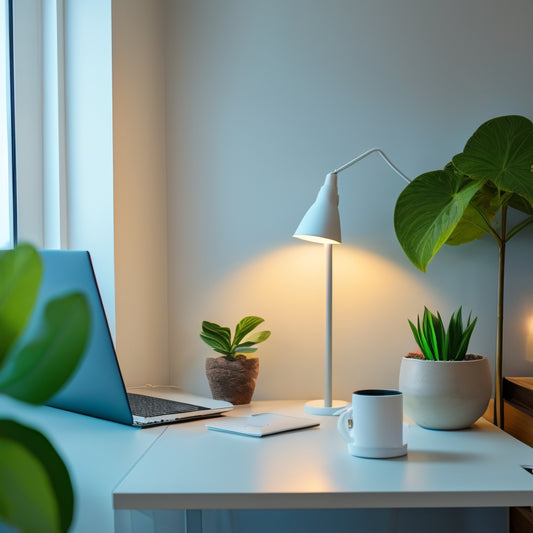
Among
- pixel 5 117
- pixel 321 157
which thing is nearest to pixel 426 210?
pixel 321 157

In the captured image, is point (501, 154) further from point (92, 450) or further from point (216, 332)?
point (92, 450)

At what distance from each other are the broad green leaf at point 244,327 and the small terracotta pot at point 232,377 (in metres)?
0.04

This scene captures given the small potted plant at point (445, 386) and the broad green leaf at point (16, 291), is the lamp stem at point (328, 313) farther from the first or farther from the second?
the broad green leaf at point (16, 291)

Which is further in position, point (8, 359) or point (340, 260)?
point (340, 260)

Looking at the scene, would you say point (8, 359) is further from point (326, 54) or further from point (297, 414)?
point (326, 54)

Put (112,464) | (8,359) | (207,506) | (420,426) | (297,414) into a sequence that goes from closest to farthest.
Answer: (8,359) → (207,506) → (112,464) → (420,426) → (297,414)

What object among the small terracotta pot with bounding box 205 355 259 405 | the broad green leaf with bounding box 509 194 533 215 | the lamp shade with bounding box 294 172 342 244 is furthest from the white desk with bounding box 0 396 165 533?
the broad green leaf with bounding box 509 194 533 215

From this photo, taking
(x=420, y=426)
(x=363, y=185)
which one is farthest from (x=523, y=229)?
(x=420, y=426)

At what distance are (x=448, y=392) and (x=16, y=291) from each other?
41.1 inches

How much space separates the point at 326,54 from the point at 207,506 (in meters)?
1.14

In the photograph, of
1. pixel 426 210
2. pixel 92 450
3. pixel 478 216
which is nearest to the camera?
pixel 92 450

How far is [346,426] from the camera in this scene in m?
1.04

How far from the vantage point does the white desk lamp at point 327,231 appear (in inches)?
53.2

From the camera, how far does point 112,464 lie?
36.8 inches
